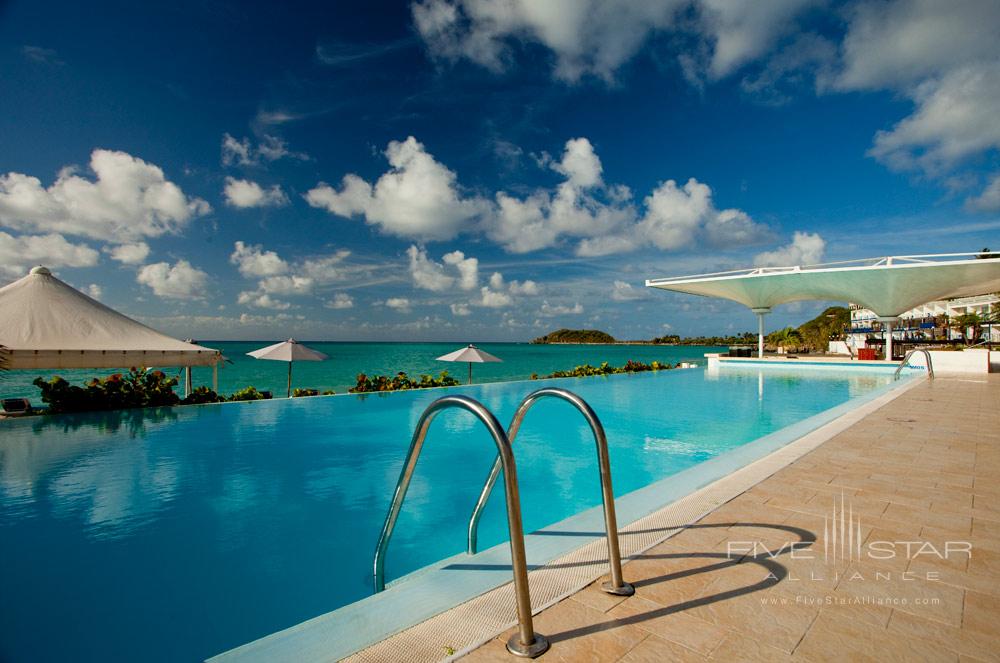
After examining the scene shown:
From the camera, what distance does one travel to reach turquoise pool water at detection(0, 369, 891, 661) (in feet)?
9.91

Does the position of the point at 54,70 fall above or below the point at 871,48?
below

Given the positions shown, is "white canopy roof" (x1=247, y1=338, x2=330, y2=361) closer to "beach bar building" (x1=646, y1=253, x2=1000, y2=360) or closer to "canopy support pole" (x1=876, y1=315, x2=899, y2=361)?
"beach bar building" (x1=646, y1=253, x2=1000, y2=360)

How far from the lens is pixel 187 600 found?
10.4 ft

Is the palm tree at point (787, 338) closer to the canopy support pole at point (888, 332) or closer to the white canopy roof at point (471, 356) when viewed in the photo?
the canopy support pole at point (888, 332)

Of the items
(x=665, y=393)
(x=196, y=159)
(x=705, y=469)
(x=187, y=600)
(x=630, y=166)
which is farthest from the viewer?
(x=630, y=166)

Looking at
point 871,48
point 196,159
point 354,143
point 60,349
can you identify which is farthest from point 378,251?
point 871,48

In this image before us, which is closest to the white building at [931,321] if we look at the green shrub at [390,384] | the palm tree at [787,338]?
the palm tree at [787,338]

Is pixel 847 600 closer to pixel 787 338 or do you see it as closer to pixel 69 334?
pixel 69 334

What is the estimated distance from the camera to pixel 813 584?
2.23m

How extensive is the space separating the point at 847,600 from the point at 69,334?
12642mm

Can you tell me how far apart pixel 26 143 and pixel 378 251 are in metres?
27.5

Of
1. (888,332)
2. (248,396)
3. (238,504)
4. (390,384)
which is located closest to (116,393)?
(248,396)

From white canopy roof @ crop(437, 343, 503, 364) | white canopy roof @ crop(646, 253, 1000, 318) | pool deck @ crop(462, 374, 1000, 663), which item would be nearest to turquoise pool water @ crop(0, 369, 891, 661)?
pool deck @ crop(462, 374, 1000, 663)

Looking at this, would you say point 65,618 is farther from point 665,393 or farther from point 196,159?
point 196,159
